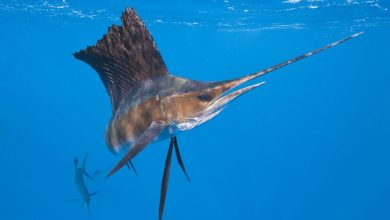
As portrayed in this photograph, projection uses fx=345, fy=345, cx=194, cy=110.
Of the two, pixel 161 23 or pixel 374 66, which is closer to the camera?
pixel 161 23

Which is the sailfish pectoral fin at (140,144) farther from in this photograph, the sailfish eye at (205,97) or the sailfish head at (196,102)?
the sailfish eye at (205,97)

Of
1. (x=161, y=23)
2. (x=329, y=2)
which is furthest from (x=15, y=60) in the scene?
(x=329, y=2)

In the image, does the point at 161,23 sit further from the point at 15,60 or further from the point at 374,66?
the point at 374,66

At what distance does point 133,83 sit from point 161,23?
61.6 ft

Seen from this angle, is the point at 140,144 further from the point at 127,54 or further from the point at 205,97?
the point at 127,54

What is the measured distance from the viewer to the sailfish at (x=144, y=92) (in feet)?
7.72

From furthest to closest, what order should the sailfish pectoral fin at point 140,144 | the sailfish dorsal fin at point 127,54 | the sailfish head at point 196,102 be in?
the sailfish dorsal fin at point 127,54
the sailfish head at point 196,102
the sailfish pectoral fin at point 140,144

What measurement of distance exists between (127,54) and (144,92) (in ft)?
1.17


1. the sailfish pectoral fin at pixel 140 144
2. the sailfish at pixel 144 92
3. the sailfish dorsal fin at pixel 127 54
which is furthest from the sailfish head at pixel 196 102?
the sailfish dorsal fin at pixel 127 54

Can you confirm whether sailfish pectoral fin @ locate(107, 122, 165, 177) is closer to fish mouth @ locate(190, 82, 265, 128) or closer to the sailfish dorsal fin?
fish mouth @ locate(190, 82, 265, 128)

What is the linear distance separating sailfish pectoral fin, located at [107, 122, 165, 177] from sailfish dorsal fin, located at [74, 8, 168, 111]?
27.1 inches

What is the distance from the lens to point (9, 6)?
50.2ft

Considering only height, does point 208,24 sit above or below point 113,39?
below

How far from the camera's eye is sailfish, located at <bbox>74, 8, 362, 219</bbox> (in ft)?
7.72
